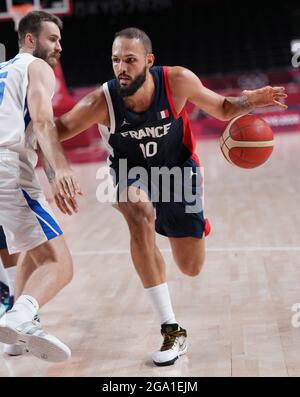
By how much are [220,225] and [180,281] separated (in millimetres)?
2194

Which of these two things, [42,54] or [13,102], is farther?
[42,54]

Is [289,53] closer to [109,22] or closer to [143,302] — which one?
[109,22]

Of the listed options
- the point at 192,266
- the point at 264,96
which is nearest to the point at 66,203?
the point at 264,96

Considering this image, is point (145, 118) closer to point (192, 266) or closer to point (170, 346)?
point (192, 266)

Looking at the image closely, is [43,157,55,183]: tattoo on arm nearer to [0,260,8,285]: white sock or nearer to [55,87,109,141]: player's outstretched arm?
[55,87,109,141]: player's outstretched arm

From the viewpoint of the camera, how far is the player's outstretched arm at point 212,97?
360 centimetres

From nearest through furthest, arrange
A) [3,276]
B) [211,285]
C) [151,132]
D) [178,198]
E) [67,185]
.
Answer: [67,185], [151,132], [178,198], [3,276], [211,285]

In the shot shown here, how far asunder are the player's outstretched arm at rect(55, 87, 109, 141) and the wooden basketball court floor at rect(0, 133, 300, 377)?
4.04 ft

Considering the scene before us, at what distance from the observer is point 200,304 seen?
452cm

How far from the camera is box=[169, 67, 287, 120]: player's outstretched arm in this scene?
3.60 metres

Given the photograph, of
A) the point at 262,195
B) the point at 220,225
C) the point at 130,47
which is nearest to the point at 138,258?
the point at 130,47

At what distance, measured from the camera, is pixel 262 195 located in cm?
907

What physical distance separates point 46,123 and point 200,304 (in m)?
1.85

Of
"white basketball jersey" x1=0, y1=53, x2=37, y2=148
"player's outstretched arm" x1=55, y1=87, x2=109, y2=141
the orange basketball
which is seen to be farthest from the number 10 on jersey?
"white basketball jersey" x1=0, y1=53, x2=37, y2=148
